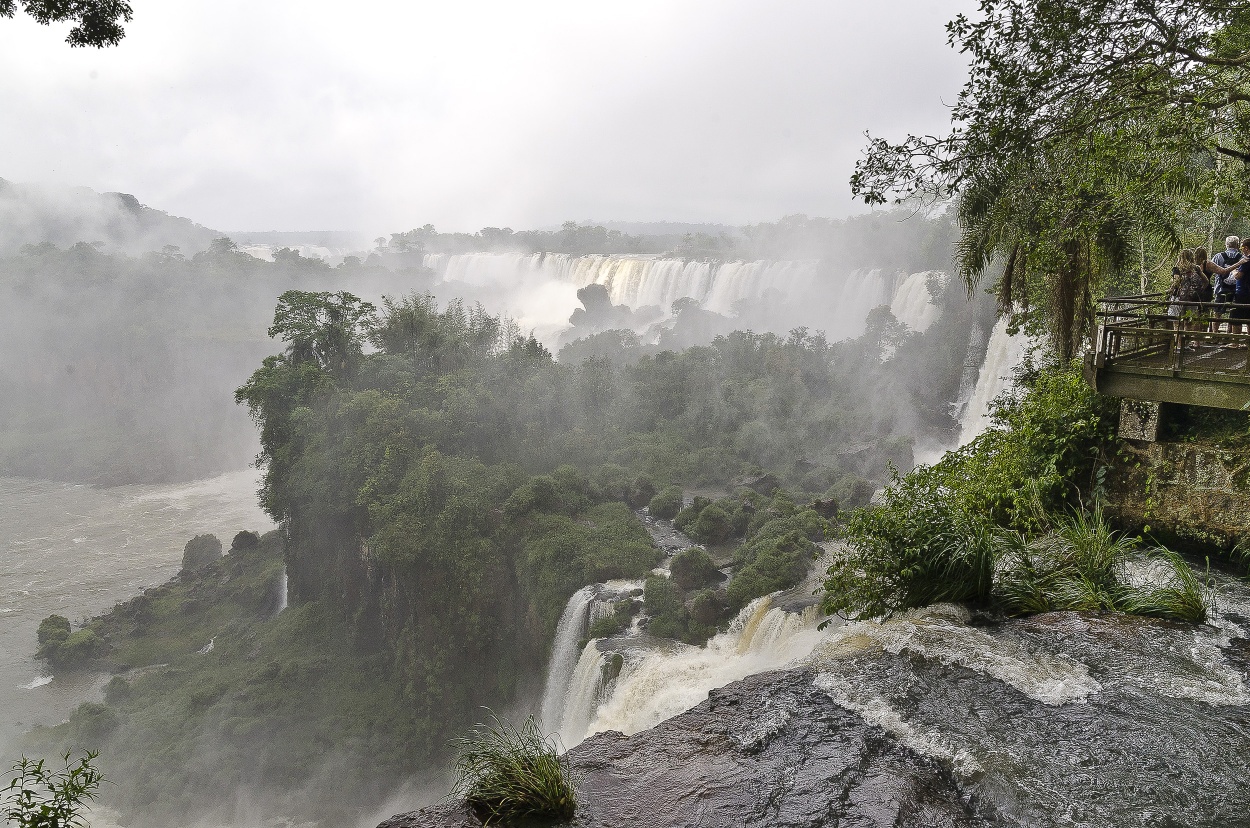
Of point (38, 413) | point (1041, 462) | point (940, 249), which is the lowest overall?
point (38, 413)

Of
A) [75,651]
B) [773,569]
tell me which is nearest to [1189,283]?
[773,569]

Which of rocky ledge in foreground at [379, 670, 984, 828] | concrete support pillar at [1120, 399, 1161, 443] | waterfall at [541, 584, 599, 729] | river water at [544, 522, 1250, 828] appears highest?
concrete support pillar at [1120, 399, 1161, 443]

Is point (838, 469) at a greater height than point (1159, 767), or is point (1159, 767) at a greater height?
point (1159, 767)

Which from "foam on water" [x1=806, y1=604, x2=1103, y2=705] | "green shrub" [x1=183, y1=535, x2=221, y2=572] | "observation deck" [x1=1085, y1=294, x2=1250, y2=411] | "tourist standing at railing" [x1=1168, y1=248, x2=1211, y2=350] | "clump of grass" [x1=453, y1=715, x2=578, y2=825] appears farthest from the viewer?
"green shrub" [x1=183, y1=535, x2=221, y2=572]

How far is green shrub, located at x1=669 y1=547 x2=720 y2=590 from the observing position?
1800 centimetres

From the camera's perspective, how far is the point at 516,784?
404cm

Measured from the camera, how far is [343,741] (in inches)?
757

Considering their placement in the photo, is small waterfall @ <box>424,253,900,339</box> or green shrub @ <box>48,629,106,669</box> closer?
green shrub @ <box>48,629,106,669</box>

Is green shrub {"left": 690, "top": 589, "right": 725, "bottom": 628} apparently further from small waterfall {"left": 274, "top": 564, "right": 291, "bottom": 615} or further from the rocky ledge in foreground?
small waterfall {"left": 274, "top": 564, "right": 291, "bottom": 615}

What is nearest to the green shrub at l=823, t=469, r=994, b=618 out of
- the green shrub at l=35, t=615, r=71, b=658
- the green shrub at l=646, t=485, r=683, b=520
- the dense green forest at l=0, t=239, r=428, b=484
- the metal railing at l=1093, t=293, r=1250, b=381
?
the metal railing at l=1093, t=293, r=1250, b=381

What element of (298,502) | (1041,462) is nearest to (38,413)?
(298,502)

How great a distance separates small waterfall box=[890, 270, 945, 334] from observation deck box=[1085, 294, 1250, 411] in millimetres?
24040

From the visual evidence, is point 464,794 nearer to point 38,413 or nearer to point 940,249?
point 940,249

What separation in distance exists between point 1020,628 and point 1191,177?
4840 millimetres
